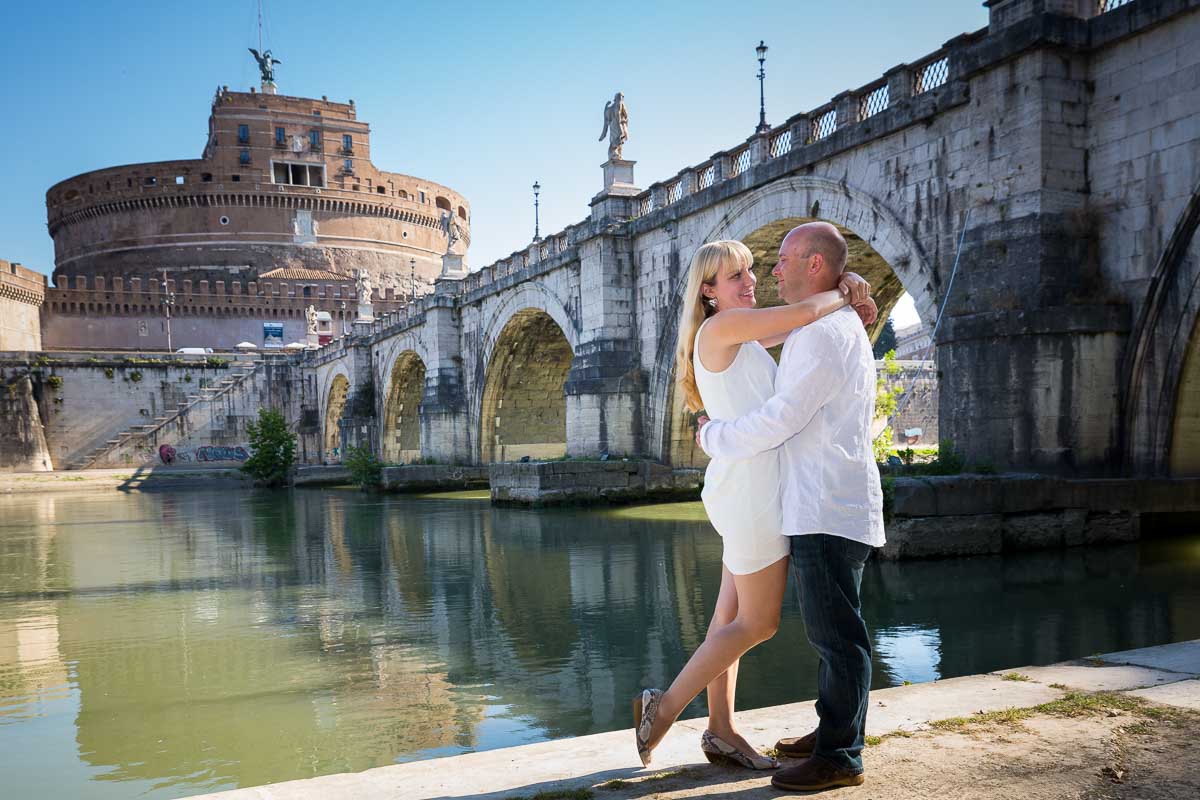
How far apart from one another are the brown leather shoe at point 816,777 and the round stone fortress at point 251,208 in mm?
69802

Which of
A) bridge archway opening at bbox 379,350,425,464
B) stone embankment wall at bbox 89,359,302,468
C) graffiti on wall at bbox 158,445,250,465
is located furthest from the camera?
graffiti on wall at bbox 158,445,250,465

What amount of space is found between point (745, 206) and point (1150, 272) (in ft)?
25.2

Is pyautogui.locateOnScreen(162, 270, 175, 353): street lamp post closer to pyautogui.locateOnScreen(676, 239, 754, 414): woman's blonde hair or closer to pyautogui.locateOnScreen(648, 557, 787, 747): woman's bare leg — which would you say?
pyautogui.locateOnScreen(676, 239, 754, 414): woman's blonde hair

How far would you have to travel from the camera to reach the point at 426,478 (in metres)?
27.6

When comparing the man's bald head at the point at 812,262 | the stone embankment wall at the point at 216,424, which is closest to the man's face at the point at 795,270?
the man's bald head at the point at 812,262

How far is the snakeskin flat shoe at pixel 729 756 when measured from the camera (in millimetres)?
2973

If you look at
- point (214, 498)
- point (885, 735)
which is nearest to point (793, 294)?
point (885, 735)

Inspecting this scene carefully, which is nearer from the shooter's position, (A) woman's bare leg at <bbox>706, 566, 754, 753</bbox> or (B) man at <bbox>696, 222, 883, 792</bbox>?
(B) man at <bbox>696, 222, 883, 792</bbox>

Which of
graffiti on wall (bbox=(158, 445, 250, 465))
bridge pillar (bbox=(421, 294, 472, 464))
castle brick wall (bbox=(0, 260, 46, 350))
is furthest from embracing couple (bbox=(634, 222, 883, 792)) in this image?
castle brick wall (bbox=(0, 260, 46, 350))

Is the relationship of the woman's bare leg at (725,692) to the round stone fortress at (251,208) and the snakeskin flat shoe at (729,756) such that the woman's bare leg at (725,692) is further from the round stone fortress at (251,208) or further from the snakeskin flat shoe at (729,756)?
the round stone fortress at (251,208)

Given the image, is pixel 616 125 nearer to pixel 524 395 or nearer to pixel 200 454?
pixel 524 395

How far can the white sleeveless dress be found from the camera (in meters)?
2.95

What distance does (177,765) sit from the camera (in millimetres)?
4547

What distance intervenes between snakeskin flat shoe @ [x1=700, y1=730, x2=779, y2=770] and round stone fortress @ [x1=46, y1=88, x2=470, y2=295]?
69431mm
